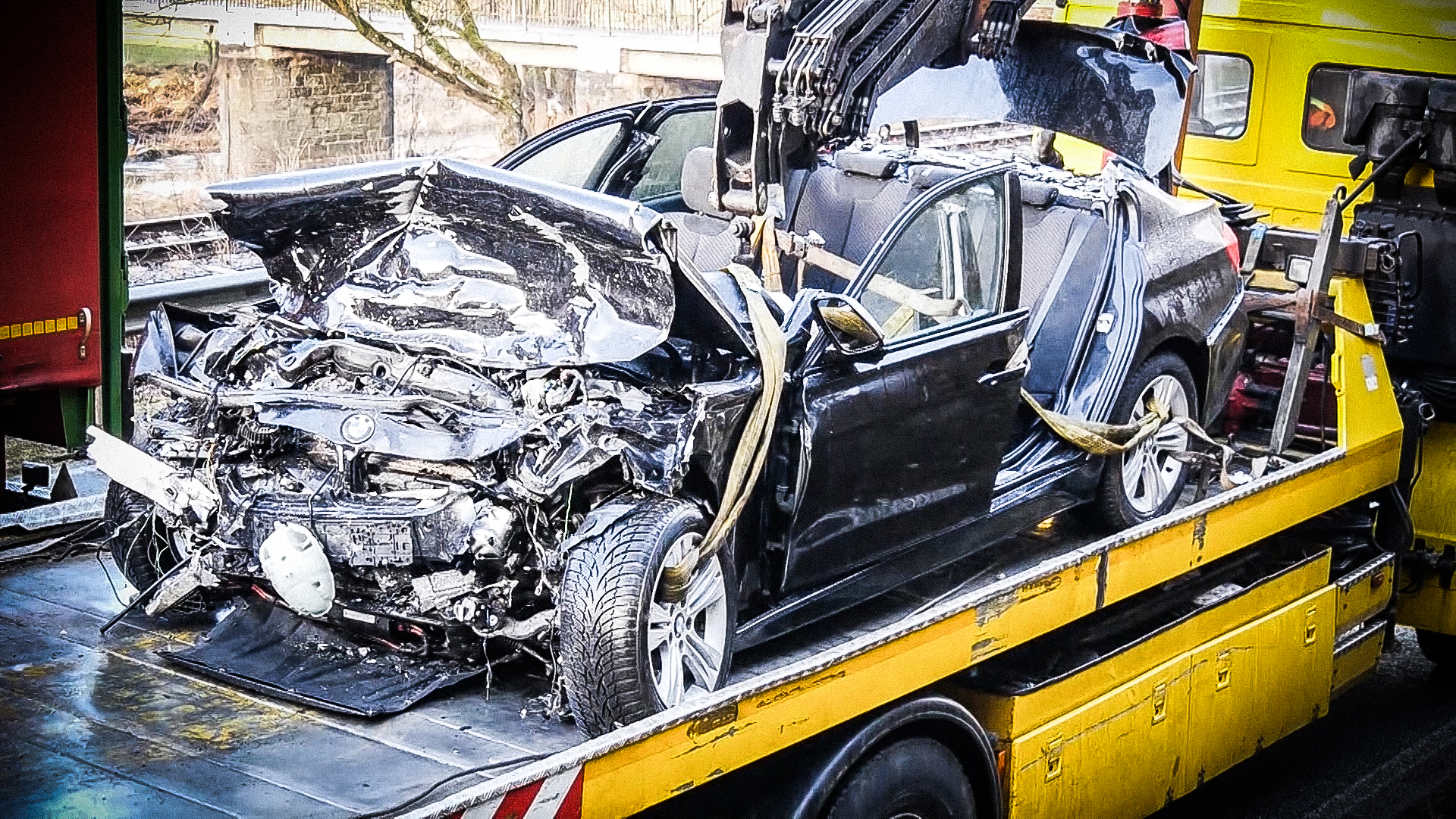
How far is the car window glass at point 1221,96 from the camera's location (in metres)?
8.67

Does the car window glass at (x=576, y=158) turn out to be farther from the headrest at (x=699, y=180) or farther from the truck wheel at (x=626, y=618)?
the truck wheel at (x=626, y=618)

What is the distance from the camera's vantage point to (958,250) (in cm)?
600

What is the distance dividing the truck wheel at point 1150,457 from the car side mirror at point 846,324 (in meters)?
1.72

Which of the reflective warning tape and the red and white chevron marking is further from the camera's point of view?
the reflective warning tape

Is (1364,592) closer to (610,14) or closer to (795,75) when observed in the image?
(795,75)

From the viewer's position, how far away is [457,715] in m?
4.71

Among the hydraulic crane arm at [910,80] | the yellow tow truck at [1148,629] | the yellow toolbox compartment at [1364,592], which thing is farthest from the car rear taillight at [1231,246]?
the yellow toolbox compartment at [1364,592]

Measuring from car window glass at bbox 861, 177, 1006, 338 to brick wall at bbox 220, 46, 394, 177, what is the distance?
9.17m

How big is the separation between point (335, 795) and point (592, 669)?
76 cm

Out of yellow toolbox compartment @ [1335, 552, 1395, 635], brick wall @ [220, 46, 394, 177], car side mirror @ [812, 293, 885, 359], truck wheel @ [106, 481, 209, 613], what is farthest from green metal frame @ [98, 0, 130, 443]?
brick wall @ [220, 46, 394, 177]

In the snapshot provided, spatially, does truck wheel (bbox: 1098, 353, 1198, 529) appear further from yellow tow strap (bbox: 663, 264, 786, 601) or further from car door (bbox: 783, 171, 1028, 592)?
yellow tow strap (bbox: 663, 264, 786, 601)

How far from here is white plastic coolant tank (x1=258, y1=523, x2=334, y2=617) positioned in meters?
4.70

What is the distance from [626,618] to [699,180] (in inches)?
89.1

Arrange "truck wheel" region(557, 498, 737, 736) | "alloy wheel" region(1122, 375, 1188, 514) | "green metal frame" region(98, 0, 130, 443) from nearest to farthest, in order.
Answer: "truck wheel" region(557, 498, 737, 736), "alloy wheel" region(1122, 375, 1188, 514), "green metal frame" region(98, 0, 130, 443)
